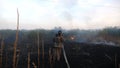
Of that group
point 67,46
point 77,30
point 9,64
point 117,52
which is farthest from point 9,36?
point 117,52

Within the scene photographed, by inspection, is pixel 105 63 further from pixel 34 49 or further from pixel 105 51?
pixel 34 49

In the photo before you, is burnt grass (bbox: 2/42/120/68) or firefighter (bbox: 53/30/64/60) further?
burnt grass (bbox: 2/42/120/68)

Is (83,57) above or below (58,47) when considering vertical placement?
below

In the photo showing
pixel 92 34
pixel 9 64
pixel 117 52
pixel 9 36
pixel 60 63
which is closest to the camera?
pixel 60 63

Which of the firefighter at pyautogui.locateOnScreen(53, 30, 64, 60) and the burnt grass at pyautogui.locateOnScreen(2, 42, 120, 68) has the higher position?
the firefighter at pyautogui.locateOnScreen(53, 30, 64, 60)

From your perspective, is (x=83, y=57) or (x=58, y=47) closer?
(x=58, y=47)

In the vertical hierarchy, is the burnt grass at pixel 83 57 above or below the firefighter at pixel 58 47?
below

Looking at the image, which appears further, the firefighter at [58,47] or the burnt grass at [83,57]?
the burnt grass at [83,57]

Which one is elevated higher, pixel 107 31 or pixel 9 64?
pixel 107 31
